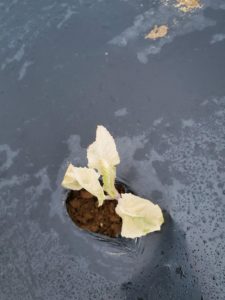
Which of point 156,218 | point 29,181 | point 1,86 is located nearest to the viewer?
point 156,218

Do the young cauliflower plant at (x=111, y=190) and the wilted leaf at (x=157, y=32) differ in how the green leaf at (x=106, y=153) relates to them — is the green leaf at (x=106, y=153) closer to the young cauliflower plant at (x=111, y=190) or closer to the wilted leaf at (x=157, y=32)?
the young cauliflower plant at (x=111, y=190)

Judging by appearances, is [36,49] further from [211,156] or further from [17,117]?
[211,156]

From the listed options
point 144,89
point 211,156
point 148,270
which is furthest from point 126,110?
point 148,270

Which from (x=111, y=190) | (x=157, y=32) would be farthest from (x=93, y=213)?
(x=157, y=32)

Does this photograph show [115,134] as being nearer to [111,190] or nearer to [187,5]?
[111,190]

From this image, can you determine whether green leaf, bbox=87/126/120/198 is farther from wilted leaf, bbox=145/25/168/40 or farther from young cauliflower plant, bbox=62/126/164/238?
wilted leaf, bbox=145/25/168/40

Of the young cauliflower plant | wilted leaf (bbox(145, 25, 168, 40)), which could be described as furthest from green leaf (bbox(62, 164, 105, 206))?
wilted leaf (bbox(145, 25, 168, 40))

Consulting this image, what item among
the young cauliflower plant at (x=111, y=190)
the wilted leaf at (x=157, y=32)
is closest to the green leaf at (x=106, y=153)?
the young cauliflower plant at (x=111, y=190)
